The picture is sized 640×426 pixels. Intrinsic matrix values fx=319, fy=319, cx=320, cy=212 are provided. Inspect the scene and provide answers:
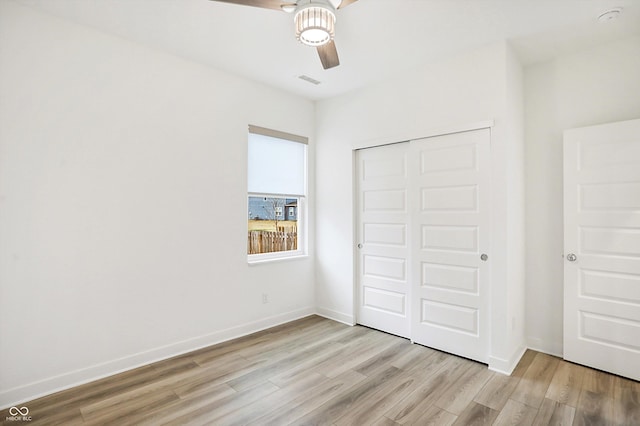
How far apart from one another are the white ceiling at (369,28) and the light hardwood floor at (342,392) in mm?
2885

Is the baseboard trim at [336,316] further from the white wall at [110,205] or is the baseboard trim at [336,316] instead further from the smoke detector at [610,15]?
the smoke detector at [610,15]

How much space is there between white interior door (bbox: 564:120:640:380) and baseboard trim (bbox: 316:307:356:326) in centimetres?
215

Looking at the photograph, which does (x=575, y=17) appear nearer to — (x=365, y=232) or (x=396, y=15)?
(x=396, y=15)

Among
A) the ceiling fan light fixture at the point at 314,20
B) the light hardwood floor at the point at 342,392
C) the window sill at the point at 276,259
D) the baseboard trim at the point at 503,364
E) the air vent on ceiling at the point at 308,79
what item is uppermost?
the air vent on ceiling at the point at 308,79

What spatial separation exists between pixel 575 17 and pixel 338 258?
10.5 feet

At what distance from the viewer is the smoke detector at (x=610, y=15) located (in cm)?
237

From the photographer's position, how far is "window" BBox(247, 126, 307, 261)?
3826mm

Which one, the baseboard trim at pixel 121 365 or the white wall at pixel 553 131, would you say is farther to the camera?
the white wall at pixel 553 131

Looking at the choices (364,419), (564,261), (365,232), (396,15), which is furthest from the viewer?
(365,232)

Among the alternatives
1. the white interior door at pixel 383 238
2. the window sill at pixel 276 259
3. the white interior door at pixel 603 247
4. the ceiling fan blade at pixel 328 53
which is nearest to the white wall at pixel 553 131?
the white interior door at pixel 603 247

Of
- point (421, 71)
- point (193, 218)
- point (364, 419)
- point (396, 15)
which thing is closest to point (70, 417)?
point (193, 218)

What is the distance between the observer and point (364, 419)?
7.06ft

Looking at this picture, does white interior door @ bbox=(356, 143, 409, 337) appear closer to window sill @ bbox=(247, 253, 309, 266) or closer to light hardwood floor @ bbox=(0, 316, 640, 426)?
light hardwood floor @ bbox=(0, 316, 640, 426)

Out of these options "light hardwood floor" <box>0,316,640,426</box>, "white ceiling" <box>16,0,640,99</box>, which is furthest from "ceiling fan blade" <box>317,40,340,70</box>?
"light hardwood floor" <box>0,316,640,426</box>
